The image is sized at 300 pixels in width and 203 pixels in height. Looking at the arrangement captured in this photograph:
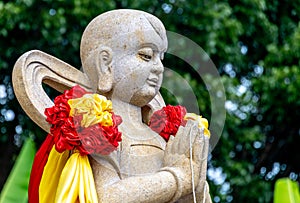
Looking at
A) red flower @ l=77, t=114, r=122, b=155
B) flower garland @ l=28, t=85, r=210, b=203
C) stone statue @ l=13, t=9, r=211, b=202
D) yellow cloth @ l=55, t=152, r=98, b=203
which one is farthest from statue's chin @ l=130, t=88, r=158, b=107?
yellow cloth @ l=55, t=152, r=98, b=203

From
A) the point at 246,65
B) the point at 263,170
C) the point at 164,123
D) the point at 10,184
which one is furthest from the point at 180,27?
the point at 164,123

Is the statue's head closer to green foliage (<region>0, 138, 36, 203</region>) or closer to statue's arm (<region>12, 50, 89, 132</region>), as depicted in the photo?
statue's arm (<region>12, 50, 89, 132</region>)

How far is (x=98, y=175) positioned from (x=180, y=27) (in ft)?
18.7

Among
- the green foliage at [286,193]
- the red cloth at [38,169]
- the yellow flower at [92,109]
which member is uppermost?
the yellow flower at [92,109]

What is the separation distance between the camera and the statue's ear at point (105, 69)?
5.14 meters

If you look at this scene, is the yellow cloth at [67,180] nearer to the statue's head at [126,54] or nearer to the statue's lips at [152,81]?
the statue's head at [126,54]

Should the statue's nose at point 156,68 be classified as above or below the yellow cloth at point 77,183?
above

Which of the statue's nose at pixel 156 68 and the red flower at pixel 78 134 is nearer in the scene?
the red flower at pixel 78 134

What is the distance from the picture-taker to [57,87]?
5312 mm

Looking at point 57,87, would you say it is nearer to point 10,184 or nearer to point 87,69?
point 87,69

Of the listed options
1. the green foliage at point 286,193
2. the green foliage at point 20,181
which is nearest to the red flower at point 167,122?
the green foliage at point 20,181

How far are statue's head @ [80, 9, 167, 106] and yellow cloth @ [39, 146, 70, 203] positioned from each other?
0.44 meters

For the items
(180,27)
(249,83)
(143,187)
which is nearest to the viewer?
(143,187)

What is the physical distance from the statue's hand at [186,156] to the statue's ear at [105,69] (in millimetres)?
479
